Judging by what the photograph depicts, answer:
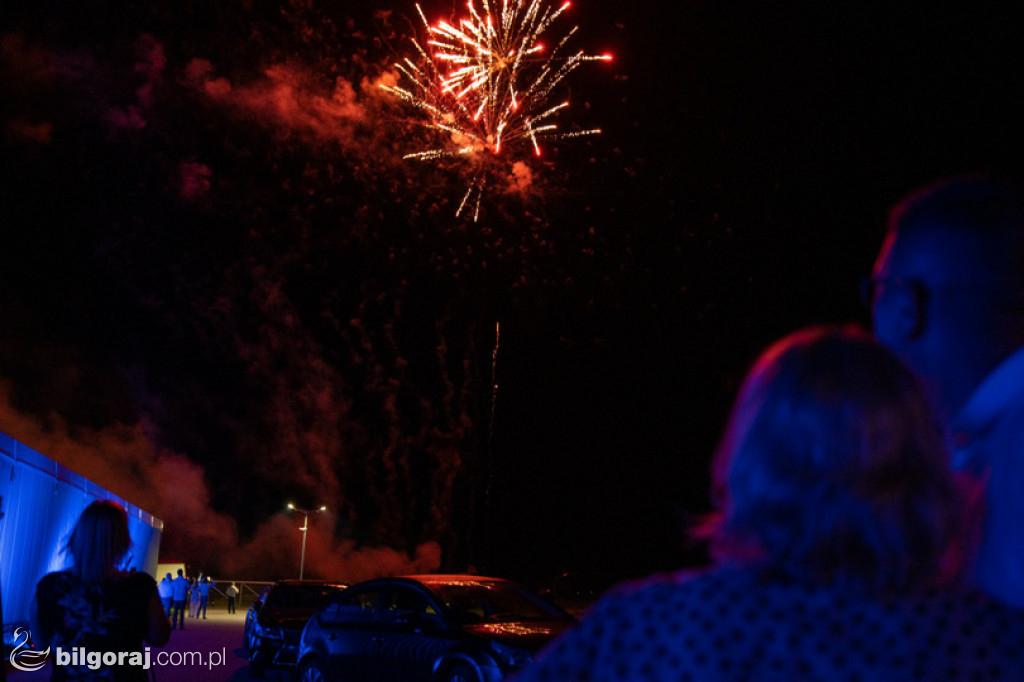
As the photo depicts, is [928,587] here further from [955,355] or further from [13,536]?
[13,536]

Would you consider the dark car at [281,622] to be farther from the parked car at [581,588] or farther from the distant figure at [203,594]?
the distant figure at [203,594]

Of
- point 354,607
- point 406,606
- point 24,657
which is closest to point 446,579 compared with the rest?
point 406,606

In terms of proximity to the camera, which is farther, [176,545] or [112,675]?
[176,545]

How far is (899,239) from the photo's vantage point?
5.93ft

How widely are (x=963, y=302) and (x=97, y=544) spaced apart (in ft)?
12.3

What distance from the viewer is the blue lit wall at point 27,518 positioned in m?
11.8

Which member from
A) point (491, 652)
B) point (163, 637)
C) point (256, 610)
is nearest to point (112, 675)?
Result: point (163, 637)

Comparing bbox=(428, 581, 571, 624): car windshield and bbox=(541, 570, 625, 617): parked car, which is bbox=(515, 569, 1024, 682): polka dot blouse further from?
bbox=(541, 570, 625, 617): parked car

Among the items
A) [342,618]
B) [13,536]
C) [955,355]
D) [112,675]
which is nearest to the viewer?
[955,355]

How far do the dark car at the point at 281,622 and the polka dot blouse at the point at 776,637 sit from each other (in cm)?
1236

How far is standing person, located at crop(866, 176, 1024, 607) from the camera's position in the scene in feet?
5.15

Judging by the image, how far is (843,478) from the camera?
1222 millimetres

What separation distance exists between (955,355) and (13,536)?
526 inches

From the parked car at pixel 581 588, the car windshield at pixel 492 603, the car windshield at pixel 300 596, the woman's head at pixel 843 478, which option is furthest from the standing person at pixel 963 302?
the parked car at pixel 581 588
